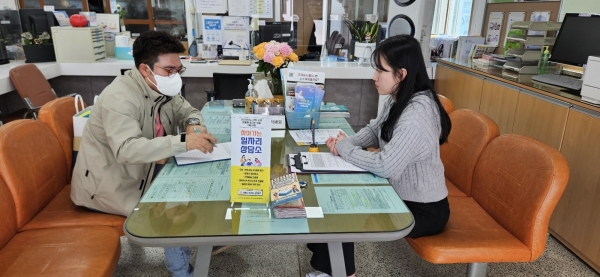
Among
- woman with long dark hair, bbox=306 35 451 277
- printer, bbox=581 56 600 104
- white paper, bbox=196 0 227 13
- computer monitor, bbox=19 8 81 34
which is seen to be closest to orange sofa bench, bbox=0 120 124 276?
woman with long dark hair, bbox=306 35 451 277

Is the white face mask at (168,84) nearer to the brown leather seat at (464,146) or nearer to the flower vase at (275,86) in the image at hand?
the flower vase at (275,86)

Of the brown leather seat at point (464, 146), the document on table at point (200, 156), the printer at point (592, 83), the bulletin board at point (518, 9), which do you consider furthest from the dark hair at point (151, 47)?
the bulletin board at point (518, 9)

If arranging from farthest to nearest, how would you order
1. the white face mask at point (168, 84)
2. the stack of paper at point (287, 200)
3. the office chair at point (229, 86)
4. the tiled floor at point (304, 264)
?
1. the office chair at point (229, 86)
2. the tiled floor at point (304, 264)
3. the white face mask at point (168, 84)
4. the stack of paper at point (287, 200)

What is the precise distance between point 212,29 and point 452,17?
378 cm

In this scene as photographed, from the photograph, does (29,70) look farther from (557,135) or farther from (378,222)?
(557,135)

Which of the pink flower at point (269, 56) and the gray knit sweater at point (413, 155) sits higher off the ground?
the pink flower at point (269, 56)

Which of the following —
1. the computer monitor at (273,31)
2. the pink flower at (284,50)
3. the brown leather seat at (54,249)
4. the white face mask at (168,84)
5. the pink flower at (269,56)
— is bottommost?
the brown leather seat at (54,249)

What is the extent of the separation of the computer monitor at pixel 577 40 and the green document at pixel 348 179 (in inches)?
80.1

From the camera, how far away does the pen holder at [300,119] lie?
202cm

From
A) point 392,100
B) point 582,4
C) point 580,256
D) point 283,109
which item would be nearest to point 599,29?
point 582,4

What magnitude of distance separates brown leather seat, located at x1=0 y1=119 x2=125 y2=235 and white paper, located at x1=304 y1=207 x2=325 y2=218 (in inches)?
35.0

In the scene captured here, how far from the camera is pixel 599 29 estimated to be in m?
2.50

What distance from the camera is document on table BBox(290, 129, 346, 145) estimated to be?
6.02 feet

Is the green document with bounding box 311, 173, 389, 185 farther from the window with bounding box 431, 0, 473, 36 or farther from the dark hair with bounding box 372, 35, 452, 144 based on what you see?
the window with bounding box 431, 0, 473, 36
